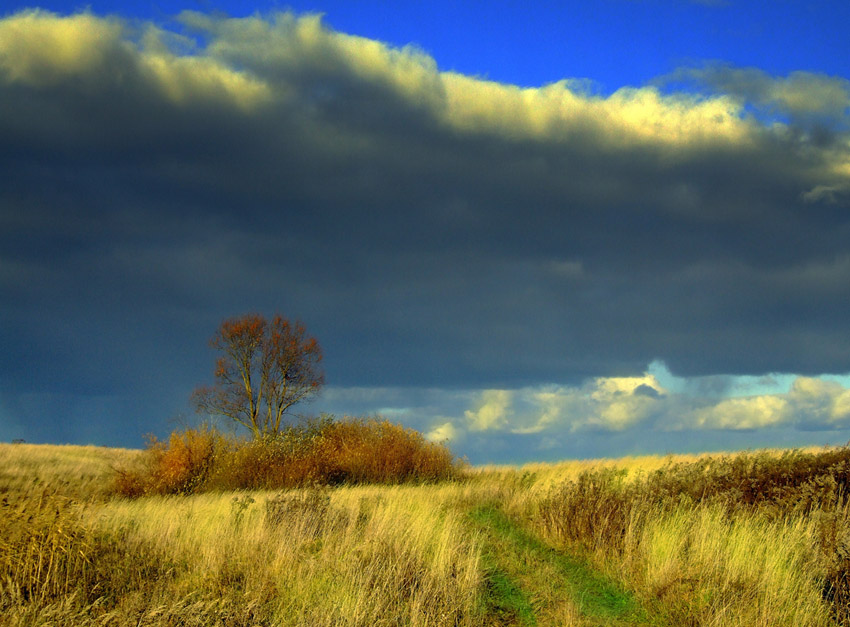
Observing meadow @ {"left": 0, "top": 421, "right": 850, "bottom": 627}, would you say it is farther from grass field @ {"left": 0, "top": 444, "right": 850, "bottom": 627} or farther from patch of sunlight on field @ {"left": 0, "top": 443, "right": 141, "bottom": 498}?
patch of sunlight on field @ {"left": 0, "top": 443, "right": 141, "bottom": 498}

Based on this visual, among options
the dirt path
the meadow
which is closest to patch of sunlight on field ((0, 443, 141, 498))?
the meadow

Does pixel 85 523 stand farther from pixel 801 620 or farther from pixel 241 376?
pixel 241 376

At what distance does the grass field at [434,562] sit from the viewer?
26.1ft

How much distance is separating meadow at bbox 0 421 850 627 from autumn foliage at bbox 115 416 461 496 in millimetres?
8952

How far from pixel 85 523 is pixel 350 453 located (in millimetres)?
17965

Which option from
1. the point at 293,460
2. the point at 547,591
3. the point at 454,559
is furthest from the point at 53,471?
A: the point at 547,591

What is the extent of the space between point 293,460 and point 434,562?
17680mm

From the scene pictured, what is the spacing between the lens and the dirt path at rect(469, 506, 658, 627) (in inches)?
350

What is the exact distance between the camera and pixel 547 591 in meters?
9.95

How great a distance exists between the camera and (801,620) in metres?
8.33

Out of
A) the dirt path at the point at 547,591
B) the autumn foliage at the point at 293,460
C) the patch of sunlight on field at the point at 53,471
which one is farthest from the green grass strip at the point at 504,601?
the patch of sunlight on field at the point at 53,471

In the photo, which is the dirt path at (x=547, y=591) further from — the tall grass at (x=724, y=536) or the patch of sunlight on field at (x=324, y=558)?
the patch of sunlight on field at (x=324, y=558)

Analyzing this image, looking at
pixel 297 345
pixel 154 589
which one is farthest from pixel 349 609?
pixel 297 345

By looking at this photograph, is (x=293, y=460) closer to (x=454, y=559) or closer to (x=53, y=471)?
(x=53, y=471)
